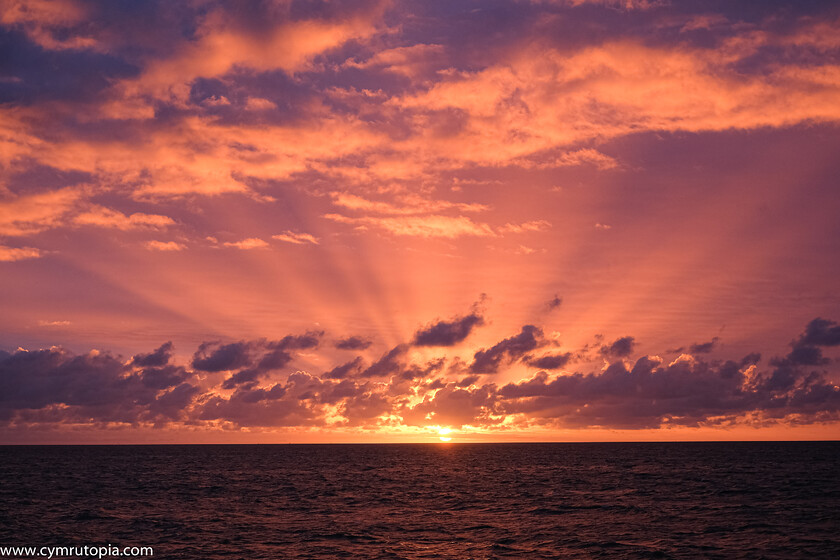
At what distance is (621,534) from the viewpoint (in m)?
58.4

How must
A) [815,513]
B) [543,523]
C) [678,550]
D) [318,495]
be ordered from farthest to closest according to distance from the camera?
[318,495], [815,513], [543,523], [678,550]

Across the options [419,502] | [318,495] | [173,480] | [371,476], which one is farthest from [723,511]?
[173,480]

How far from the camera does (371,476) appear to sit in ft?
449

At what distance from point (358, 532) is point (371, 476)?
256ft

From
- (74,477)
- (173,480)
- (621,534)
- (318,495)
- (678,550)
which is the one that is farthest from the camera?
(74,477)

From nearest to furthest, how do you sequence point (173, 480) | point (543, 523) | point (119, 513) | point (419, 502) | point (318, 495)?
point (543, 523)
point (119, 513)
point (419, 502)
point (318, 495)
point (173, 480)

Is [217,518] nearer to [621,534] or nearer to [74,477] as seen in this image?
[621,534]

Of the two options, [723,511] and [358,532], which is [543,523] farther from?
[723,511]

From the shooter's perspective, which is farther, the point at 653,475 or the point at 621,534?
the point at 653,475

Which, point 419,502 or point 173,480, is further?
point 173,480

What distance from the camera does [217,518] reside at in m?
69.9

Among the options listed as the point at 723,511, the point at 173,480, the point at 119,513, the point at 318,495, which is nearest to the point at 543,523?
the point at 723,511

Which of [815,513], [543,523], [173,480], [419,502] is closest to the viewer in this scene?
[543,523]

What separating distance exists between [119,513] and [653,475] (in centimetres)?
9740
